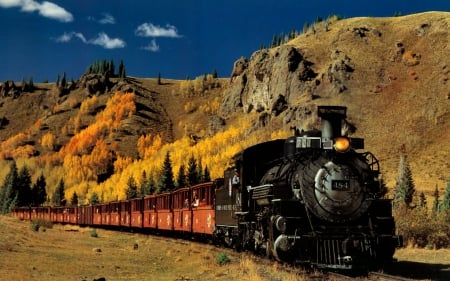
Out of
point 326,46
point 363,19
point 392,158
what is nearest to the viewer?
point 392,158

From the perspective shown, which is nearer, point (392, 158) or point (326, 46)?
point (392, 158)

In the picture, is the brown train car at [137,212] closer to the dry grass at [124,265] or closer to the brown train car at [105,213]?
the brown train car at [105,213]

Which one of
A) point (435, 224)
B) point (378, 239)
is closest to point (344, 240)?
point (378, 239)

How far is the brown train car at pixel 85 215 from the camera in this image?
2662 inches

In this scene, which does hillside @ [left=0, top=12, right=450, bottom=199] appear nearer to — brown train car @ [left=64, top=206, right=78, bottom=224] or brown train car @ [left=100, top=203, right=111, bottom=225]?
brown train car @ [left=100, top=203, right=111, bottom=225]

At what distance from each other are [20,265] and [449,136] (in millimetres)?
112275

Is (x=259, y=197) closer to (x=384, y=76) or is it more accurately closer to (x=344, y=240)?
(x=344, y=240)

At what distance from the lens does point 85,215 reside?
70000mm

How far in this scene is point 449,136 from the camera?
381 feet

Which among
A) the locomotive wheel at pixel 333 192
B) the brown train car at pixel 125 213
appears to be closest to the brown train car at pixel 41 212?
the brown train car at pixel 125 213

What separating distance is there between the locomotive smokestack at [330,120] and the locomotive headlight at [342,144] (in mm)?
370

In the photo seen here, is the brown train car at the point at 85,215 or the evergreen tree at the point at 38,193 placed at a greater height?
the evergreen tree at the point at 38,193

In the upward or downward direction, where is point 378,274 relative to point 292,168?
downward

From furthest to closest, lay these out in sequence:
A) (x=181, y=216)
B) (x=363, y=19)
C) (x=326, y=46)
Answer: (x=363, y=19), (x=326, y=46), (x=181, y=216)
